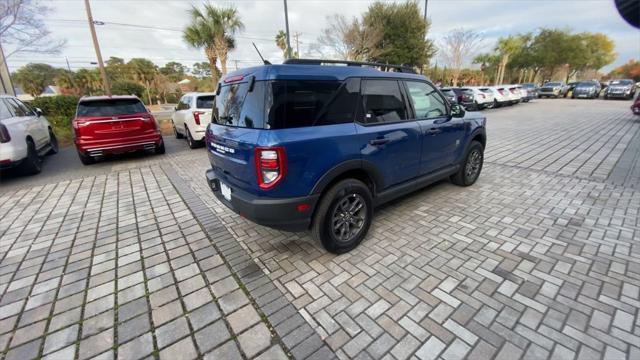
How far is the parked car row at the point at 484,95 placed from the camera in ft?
51.8

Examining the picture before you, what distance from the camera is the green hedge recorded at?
1098cm

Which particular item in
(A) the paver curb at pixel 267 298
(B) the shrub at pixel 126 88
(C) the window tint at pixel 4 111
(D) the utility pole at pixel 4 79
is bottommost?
(A) the paver curb at pixel 267 298

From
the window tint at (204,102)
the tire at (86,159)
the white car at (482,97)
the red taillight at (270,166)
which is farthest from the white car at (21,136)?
the white car at (482,97)

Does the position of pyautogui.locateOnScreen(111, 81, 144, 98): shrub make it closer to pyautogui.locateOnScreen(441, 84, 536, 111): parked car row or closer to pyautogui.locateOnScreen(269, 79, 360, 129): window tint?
pyautogui.locateOnScreen(441, 84, 536, 111): parked car row

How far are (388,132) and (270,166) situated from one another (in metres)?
1.45

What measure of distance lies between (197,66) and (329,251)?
→ 64861mm

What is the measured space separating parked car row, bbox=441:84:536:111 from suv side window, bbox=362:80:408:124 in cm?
1338

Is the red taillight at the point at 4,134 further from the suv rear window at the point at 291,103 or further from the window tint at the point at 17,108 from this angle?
the suv rear window at the point at 291,103

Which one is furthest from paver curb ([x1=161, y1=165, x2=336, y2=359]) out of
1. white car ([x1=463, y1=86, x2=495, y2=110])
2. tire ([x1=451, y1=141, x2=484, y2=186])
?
white car ([x1=463, y1=86, x2=495, y2=110])

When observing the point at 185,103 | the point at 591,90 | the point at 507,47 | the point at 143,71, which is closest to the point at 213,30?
the point at 185,103

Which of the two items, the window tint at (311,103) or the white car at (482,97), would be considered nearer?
the window tint at (311,103)

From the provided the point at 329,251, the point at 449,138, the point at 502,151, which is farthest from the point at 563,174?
the point at 329,251

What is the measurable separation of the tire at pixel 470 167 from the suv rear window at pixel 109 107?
23.8 ft

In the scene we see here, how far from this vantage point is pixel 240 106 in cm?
269
